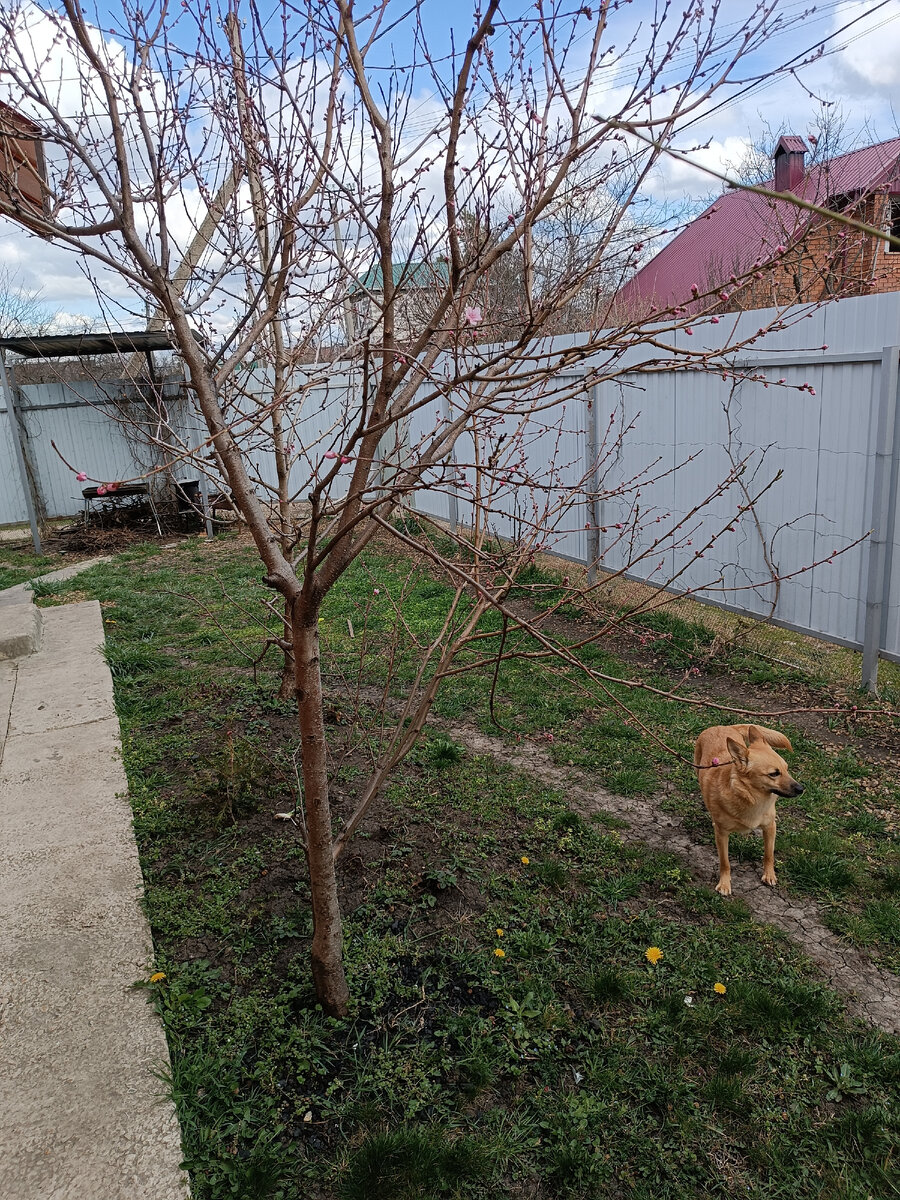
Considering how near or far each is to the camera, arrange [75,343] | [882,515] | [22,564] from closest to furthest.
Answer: [882,515] → [22,564] → [75,343]

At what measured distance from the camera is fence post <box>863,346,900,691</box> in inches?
188

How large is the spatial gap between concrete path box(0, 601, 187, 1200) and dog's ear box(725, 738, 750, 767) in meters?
2.30

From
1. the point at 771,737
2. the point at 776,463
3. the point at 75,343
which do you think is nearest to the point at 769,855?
the point at 771,737

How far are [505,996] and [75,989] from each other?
1473 mm

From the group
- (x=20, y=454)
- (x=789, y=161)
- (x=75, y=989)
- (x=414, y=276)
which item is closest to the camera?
(x=75, y=989)

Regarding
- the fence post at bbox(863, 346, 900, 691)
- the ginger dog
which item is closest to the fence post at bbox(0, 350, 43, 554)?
the fence post at bbox(863, 346, 900, 691)

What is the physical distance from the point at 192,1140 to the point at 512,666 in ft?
13.6

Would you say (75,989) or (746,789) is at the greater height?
(746,789)

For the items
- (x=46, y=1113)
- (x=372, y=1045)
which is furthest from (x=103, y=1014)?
(x=372, y=1045)

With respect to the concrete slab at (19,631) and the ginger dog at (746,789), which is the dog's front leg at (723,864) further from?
the concrete slab at (19,631)

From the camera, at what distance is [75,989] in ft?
9.09

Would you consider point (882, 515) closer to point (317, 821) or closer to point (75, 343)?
point (317, 821)

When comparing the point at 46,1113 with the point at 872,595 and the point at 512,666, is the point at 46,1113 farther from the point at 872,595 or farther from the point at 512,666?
the point at 872,595

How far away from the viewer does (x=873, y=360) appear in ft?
16.0
